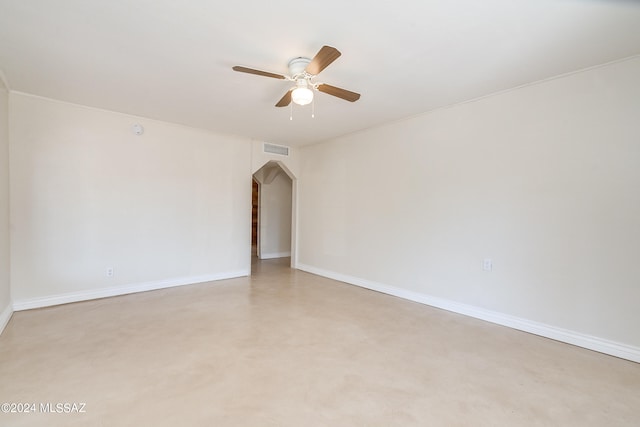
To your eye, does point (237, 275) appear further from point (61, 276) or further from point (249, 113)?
point (249, 113)

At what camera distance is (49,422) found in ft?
5.16

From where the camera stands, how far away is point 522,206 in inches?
115

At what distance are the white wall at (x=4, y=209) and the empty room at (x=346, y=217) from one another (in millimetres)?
44

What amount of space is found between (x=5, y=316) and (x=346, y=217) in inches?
168

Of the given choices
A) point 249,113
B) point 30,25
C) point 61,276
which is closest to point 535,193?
point 249,113

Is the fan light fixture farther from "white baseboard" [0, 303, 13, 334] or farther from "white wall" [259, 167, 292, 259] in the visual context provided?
"white wall" [259, 167, 292, 259]

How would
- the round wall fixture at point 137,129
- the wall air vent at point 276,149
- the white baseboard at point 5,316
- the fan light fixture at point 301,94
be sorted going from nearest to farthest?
the fan light fixture at point 301,94, the white baseboard at point 5,316, the round wall fixture at point 137,129, the wall air vent at point 276,149

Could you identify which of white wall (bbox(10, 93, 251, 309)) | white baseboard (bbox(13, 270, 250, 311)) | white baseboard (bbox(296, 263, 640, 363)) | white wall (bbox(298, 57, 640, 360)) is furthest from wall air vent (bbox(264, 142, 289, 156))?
white baseboard (bbox(296, 263, 640, 363))

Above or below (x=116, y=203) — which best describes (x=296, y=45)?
above

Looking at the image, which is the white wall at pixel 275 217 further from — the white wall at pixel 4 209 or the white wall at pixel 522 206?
the white wall at pixel 4 209

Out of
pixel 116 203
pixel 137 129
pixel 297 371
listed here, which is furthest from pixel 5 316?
pixel 297 371

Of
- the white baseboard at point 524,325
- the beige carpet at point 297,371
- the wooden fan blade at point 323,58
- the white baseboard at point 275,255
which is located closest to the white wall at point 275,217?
the white baseboard at point 275,255

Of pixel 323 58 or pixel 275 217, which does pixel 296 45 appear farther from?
pixel 275 217

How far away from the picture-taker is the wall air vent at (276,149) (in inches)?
215
